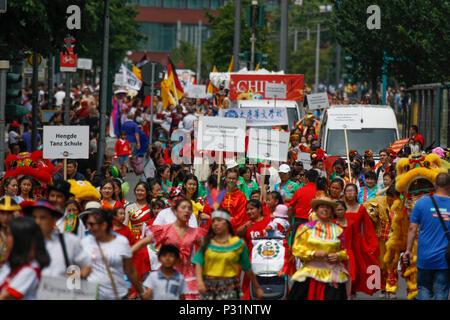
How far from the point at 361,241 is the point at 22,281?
5379 mm

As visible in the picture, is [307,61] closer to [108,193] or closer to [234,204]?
[234,204]

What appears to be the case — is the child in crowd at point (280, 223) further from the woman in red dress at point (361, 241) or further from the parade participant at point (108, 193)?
the parade participant at point (108, 193)

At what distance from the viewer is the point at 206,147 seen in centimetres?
1427

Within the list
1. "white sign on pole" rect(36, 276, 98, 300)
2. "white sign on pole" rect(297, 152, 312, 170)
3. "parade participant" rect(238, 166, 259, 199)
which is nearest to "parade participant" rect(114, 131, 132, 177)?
"white sign on pole" rect(297, 152, 312, 170)

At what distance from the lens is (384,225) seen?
13.2m

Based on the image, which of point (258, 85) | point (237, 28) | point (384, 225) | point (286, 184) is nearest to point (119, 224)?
point (384, 225)

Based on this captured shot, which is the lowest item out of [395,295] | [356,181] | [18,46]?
[395,295]

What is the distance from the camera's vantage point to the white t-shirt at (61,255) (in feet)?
25.5

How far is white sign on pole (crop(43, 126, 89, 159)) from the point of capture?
14.5m

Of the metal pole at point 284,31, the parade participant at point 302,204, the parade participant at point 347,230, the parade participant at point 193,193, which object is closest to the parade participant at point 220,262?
the parade participant at point 347,230

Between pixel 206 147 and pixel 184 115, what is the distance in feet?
62.6

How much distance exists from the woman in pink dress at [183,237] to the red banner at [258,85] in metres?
18.7
